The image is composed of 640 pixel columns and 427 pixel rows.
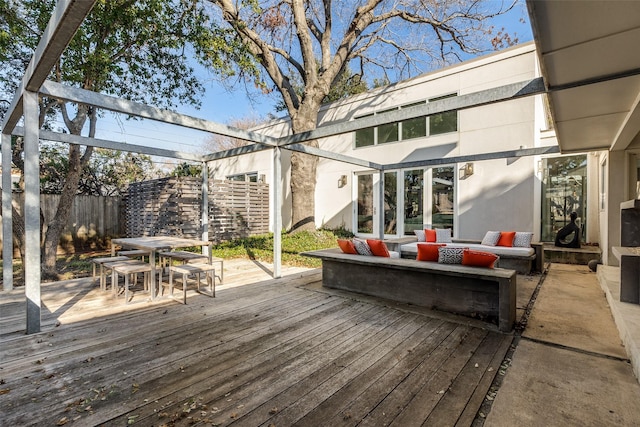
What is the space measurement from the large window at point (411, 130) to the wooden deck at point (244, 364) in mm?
6022

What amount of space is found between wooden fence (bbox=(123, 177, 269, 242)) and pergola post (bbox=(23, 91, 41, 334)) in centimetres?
636

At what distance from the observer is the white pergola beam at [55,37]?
204 centimetres

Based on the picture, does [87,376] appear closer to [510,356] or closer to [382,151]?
[510,356]

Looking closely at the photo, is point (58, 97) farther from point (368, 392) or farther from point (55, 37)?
point (368, 392)

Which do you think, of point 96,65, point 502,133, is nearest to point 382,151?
point 502,133

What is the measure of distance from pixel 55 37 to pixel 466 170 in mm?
8320

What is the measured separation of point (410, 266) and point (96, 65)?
6.41m

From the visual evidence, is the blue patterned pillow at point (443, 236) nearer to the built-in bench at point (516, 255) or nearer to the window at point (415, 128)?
the built-in bench at point (516, 255)

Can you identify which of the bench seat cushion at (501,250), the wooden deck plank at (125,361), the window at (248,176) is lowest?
the wooden deck plank at (125,361)

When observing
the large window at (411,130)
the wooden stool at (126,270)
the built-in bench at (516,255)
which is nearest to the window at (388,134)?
the large window at (411,130)

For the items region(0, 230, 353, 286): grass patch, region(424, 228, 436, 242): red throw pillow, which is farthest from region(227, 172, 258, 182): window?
region(424, 228, 436, 242): red throw pillow

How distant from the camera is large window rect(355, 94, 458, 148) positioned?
870 cm

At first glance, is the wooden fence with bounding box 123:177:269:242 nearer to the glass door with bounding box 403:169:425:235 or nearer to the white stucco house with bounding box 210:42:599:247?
the white stucco house with bounding box 210:42:599:247

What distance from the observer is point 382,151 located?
32.9ft
